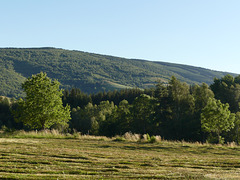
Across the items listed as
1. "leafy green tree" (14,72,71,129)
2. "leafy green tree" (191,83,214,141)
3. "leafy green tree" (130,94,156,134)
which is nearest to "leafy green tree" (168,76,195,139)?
"leafy green tree" (191,83,214,141)

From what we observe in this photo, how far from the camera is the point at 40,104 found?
41594 millimetres

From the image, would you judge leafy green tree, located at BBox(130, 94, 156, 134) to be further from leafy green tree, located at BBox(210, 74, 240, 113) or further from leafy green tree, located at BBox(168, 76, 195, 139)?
leafy green tree, located at BBox(210, 74, 240, 113)

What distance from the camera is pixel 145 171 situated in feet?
41.0

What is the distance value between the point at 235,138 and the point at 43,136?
2280 inches

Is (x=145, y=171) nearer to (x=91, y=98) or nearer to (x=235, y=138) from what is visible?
(x=235, y=138)

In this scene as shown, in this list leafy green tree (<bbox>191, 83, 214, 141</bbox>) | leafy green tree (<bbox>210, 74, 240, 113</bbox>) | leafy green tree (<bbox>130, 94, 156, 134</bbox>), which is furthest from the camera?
leafy green tree (<bbox>210, 74, 240, 113</bbox>)

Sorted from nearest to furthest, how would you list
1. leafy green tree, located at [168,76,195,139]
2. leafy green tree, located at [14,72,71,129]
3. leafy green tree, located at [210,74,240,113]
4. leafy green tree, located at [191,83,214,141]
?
leafy green tree, located at [14,72,71,129] < leafy green tree, located at [191,83,214,141] < leafy green tree, located at [168,76,195,139] < leafy green tree, located at [210,74,240,113]

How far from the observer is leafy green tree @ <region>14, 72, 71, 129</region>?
1631 inches

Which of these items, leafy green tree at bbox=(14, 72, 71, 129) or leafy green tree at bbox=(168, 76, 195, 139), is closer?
leafy green tree at bbox=(14, 72, 71, 129)

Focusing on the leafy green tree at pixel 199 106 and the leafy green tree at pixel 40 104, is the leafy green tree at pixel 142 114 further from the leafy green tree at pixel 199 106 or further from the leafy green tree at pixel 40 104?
the leafy green tree at pixel 40 104

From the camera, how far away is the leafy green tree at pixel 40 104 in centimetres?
4144

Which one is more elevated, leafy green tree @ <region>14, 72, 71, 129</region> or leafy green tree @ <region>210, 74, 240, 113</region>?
leafy green tree @ <region>210, 74, 240, 113</region>

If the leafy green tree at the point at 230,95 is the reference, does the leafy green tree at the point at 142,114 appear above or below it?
below

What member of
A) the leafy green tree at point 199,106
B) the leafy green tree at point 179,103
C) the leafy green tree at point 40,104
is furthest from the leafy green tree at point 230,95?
the leafy green tree at point 40,104
